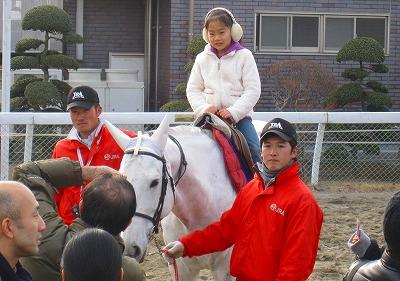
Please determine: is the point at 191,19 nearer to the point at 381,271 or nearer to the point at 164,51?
the point at 164,51

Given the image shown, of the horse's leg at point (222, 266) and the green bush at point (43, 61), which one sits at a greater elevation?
the green bush at point (43, 61)

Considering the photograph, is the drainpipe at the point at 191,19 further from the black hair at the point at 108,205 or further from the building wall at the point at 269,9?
the black hair at the point at 108,205

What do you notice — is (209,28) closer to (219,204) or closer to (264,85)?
(219,204)


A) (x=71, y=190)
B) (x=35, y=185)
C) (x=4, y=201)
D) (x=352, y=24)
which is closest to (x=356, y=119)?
(x=352, y=24)

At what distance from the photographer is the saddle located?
17.5 feet

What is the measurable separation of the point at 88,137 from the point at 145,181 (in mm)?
653

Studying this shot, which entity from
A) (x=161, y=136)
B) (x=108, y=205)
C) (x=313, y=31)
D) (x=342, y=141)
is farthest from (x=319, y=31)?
(x=108, y=205)

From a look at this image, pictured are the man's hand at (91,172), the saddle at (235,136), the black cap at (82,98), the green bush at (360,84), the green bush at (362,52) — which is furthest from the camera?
the green bush at (362,52)

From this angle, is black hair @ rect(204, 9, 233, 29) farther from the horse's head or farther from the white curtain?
Answer: the white curtain

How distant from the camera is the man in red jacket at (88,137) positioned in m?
4.66

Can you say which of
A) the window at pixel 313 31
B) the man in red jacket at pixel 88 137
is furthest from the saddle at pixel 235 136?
the window at pixel 313 31

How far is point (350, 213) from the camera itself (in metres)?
9.71

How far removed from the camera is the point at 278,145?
13.1 feet

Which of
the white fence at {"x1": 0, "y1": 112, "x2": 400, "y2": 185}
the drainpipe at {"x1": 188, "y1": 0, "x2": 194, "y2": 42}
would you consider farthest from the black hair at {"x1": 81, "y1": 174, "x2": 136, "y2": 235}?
the drainpipe at {"x1": 188, "y1": 0, "x2": 194, "y2": 42}
